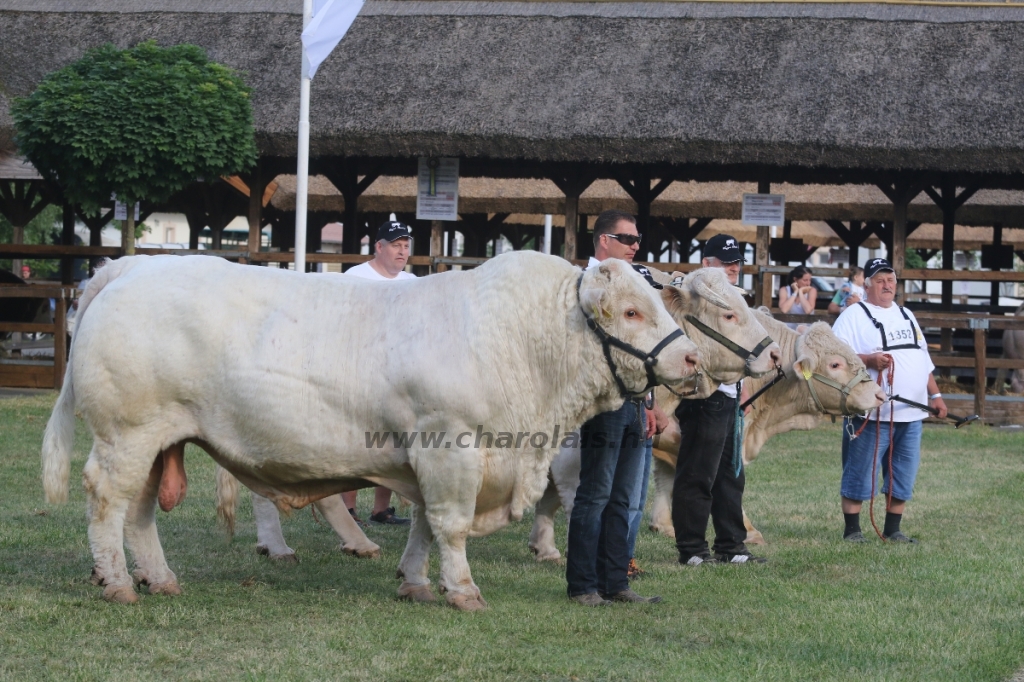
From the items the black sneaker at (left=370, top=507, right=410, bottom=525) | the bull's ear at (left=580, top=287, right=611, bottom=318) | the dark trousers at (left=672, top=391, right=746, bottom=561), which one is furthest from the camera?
the black sneaker at (left=370, top=507, right=410, bottom=525)

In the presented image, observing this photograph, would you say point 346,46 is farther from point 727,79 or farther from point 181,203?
point 181,203

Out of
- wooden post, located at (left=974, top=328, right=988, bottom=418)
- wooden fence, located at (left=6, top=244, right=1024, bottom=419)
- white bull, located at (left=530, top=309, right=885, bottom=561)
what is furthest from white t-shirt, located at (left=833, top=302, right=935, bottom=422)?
wooden post, located at (left=974, top=328, right=988, bottom=418)

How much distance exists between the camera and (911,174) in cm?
1705

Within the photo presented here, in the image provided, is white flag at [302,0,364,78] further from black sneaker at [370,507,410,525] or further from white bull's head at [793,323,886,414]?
white bull's head at [793,323,886,414]

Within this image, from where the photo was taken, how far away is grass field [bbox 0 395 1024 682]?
5.17m

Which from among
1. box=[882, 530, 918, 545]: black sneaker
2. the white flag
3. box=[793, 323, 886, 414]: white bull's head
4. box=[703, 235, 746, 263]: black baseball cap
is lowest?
box=[882, 530, 918, 545]: black sneaker

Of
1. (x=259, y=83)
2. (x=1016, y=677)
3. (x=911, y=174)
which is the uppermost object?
(x=259, y=83)

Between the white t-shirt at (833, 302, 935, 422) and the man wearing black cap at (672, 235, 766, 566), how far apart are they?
1286 mm

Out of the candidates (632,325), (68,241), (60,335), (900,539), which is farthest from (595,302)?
(68,241)

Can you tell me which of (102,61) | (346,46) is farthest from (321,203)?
(102,61)

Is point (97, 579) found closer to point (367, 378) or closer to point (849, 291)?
point (367, 378)

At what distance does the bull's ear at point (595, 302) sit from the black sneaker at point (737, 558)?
8.13ft

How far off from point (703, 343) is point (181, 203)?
69.5ft
